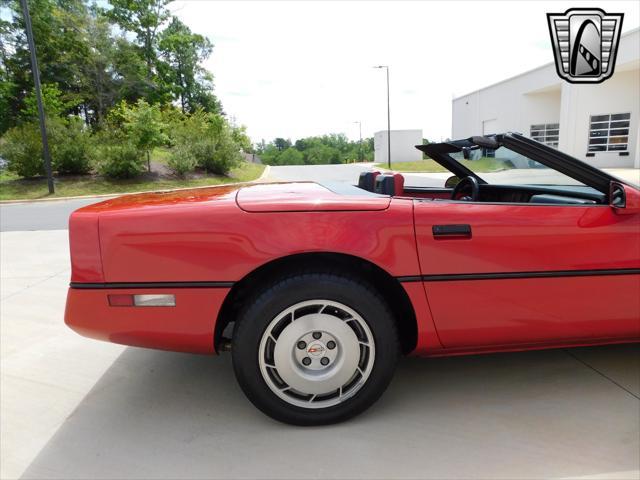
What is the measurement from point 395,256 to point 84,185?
19317mm

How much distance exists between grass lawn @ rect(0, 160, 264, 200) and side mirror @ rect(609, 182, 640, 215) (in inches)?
714

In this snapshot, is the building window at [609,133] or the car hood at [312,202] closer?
the car hood at [312,202]

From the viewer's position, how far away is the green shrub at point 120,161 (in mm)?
19062

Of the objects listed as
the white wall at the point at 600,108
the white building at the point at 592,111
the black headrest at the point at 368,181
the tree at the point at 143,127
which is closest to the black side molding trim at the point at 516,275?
the black headrest at the point at 368,181

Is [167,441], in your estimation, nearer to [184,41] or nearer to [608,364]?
[608,364]

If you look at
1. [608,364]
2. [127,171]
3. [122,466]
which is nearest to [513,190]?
[608,364]

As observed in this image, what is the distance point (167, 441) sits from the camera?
6.44 feet

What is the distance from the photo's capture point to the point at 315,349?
200 centimetres

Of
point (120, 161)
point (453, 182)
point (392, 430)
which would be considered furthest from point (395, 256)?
point (120, 161)

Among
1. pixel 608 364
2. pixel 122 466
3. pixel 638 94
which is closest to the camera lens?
pixel 122 466

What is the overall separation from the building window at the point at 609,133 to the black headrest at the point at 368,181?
26.6 metres

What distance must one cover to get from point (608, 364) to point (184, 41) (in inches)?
1670

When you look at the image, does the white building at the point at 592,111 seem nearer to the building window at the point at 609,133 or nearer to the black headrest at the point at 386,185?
the building window at the point at 609,133

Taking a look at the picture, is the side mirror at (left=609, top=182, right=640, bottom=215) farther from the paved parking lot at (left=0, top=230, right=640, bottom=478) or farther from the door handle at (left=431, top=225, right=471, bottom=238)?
the paved parking lot at (left=0, top=230, right=640, bottom=478)
